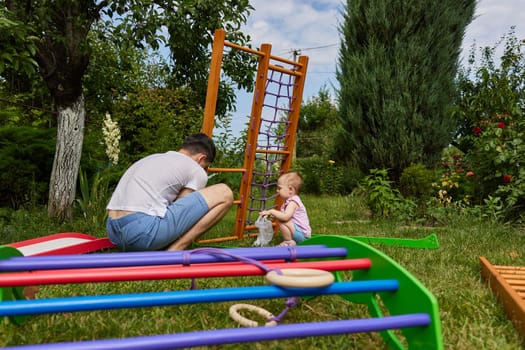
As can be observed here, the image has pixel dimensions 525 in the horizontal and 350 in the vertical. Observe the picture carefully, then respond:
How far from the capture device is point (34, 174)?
5.52 metres

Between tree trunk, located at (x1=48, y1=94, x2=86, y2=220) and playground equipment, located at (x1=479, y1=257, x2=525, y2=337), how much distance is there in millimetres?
4307

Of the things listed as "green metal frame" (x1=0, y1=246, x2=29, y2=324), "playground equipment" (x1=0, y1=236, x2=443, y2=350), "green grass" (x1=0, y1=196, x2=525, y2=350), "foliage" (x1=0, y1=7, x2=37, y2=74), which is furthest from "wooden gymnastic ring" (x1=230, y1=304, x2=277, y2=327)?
"foliage" (x1=0, y1=7, x2=37, y2=74)

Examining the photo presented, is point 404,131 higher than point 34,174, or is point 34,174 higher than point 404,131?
point 404,131

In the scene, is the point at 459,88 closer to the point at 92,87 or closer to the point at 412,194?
the point at 412,194

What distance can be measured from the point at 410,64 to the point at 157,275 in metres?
5.73

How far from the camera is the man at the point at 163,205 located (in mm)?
2645

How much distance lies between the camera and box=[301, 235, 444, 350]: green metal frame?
4.13 ft

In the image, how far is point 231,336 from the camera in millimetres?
1089

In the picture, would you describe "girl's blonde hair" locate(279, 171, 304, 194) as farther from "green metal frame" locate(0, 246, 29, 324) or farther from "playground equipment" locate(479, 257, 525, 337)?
"green metal frame" locate(0, 246, 29, 324)

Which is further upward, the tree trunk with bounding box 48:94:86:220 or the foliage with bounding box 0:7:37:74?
the foliage with bounding box 0:7:37:74

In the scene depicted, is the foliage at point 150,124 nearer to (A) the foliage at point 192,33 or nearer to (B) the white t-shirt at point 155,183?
(A) the foliage at point 192,33

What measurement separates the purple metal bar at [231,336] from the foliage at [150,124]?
558 cm

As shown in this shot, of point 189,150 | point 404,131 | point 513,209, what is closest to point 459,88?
point 404,131

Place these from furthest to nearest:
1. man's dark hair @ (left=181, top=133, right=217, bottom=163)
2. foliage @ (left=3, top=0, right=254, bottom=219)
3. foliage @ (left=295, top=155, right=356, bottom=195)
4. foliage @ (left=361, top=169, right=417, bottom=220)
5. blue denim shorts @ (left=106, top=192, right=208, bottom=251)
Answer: foliage @ (left=295, top=155, right=356, bottom=195)
foliage @ (left=361, top=169, right=417, bottom=220)
foliage @ (left=3, top=0, right=254, bottom=219)
man's dark hair @ (left=181, top=133, right=217, bottom=163)
blue denim shorts @ (left=106, top=192, right=208, bottom=251)
